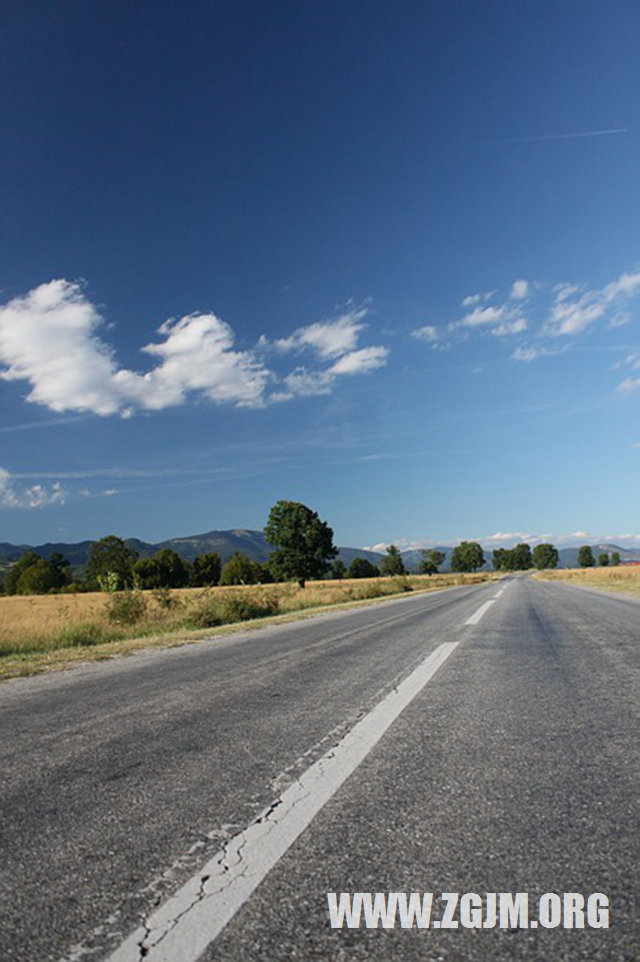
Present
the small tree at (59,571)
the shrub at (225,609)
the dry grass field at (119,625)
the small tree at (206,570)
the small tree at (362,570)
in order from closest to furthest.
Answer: the dry grass field at (119,625)
the shrub at (225,609)
the small tree at (59,571)
the small tree at (206,570)
the small tree at (362,570)

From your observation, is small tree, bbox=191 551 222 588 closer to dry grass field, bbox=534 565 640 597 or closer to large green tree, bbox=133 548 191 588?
large green tree, bbox=133 548 191 588

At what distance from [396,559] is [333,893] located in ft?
432

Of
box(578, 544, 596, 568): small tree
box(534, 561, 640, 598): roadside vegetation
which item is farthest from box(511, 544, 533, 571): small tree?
box(534, 561, 640, 598): roadside vegetation

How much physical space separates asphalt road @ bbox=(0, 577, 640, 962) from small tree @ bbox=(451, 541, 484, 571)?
170001 mm

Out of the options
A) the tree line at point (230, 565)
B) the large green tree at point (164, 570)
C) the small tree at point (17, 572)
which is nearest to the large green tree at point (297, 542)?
the tree line at point (230, 565)

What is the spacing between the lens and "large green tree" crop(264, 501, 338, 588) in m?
65.3

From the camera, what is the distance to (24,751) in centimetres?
373

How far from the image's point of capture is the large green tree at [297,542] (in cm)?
6531

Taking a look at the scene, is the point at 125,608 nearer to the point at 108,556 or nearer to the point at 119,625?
the point at 119,625

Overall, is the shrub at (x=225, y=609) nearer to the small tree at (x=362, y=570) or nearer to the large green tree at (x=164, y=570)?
the large green tree at (x=164, y=570)

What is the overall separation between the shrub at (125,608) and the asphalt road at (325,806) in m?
11.0

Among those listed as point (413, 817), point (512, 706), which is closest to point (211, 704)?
point (512, 706)

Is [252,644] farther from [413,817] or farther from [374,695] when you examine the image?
[413,817]

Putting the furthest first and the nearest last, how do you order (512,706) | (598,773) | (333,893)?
(512,706) < (598,773) < (333,893)
